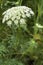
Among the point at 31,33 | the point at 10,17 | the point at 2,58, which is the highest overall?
the point at 10,17

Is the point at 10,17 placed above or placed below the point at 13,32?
above

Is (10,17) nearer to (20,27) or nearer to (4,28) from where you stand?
(20,27)

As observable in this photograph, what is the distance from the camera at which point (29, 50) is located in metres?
1.40

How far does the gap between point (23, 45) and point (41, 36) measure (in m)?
0.15

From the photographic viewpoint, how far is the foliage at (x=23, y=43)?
1.40m

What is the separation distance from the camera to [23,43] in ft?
4.88

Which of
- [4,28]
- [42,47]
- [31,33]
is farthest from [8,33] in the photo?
[42,47]

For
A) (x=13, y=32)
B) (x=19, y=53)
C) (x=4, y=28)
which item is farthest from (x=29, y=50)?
(x=4, y=28)

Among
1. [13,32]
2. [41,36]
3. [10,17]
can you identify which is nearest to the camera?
[10,17]

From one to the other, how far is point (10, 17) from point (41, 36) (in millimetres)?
243

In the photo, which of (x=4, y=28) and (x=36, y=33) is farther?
(x=4, y=28)

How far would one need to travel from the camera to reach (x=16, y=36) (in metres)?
1.47

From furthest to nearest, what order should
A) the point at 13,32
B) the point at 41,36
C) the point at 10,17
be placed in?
the point at 13,32, the point at 41,36, the point at 10,17

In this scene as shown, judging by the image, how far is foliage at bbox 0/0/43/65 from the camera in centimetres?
140
